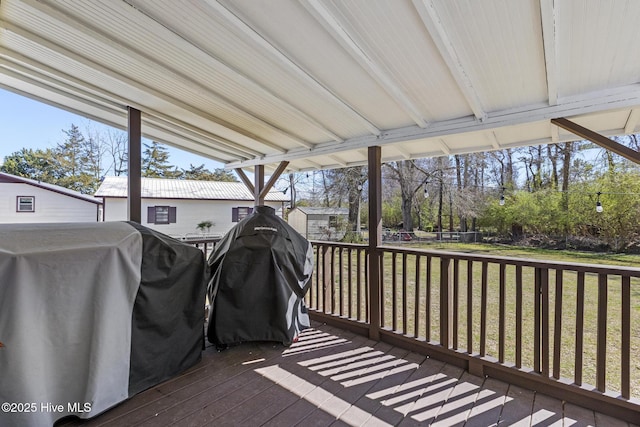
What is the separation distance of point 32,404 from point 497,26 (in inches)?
129

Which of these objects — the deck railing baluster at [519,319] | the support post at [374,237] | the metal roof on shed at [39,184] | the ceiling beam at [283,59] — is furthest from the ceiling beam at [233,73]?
the metal roof on shed at [39,184]

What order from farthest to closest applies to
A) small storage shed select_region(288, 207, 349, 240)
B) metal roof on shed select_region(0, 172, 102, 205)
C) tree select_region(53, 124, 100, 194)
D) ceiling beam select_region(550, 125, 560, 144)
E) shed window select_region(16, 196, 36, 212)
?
1. tree select_region(53, 124, 100, 194)
2. small storage shed select_region(288, 207, 349, 240)
3. shed window select_region(16, 196, 36, 212)
4. metal roof on shed select_region(0, 172, 102, 205)
5. ceiling beam select_region(550, 125, 560, 144)

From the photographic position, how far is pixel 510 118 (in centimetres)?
253

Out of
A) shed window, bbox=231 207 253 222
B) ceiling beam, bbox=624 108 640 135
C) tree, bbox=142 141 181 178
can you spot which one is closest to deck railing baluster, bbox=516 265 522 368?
ceiling beam, bbox=624 108 640 135

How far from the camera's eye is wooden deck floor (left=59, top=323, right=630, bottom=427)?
1952 mm

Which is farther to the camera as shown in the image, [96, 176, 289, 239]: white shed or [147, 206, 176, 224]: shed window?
[147, 206, 176, 224]: shed window

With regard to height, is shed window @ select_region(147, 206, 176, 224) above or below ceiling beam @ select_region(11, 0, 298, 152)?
below

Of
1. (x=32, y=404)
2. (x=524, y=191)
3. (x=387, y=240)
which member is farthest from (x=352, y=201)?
(x=32, y=404)

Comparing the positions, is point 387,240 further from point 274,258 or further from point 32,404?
point 32,404

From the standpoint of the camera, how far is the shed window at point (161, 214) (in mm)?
12703

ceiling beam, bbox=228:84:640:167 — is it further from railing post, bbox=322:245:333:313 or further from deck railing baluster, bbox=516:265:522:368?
railing post, bbox=322:245:333:313

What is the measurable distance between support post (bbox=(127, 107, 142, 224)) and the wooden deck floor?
1896mm

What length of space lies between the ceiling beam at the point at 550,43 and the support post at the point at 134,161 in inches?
146

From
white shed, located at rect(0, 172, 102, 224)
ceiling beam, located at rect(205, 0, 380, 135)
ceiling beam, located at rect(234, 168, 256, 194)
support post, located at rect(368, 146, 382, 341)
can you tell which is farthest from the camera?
white shed, located at rect(0, 172, 102, 224)
